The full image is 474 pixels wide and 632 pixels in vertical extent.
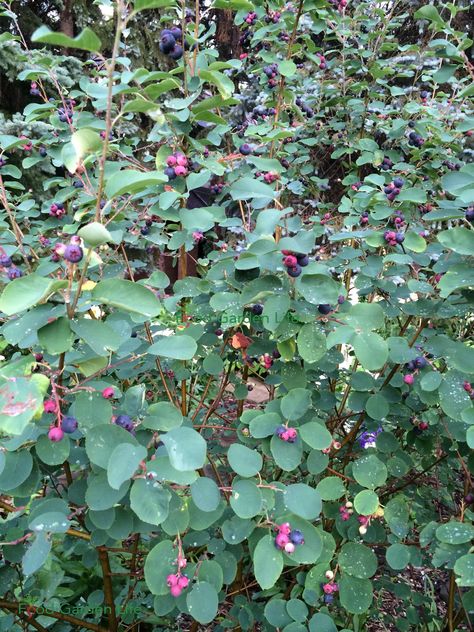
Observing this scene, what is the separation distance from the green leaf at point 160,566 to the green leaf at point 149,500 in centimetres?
16

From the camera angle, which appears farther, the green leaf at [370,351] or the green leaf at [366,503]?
the green leaf at [366,503]

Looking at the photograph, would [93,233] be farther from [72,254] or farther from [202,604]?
[202,604]

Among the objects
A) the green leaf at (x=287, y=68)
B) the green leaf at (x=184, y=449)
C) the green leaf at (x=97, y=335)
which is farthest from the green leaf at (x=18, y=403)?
the green leaf at (x=287, y=68)

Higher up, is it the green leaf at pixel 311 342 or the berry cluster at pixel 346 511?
the green leaf at pixel 311 342

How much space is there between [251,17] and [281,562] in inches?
72.6

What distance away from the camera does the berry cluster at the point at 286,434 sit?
0.99 m

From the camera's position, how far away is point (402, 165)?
175cm

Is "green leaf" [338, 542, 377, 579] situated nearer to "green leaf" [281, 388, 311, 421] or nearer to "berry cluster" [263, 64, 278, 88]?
"green leaf" [281, 388, 311, 421]

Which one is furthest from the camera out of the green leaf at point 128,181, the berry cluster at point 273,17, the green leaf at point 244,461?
the berry cluster at point 273,17

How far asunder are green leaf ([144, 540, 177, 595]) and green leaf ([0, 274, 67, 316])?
53 centimetres

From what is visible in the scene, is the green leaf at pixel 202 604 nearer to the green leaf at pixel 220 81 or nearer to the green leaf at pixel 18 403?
the green leaf at pixel 18 403

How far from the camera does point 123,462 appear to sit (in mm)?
772

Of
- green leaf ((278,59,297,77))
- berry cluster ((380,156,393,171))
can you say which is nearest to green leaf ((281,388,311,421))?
green leaf ((278,59,297,77))

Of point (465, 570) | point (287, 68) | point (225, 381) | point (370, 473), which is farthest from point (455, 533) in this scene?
point (287, 68)
